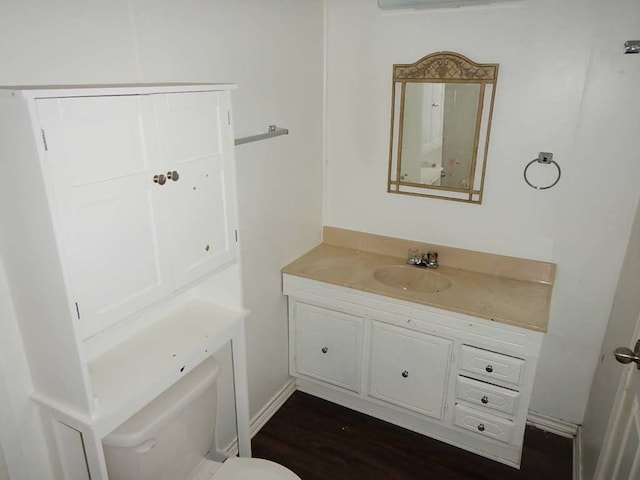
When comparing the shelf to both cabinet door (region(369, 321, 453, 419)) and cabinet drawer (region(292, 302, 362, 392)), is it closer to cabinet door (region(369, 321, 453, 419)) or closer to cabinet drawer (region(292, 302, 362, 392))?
cabinet drawer (region(292, 302, 362, 392))

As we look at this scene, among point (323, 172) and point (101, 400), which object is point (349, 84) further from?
point (101, 400)

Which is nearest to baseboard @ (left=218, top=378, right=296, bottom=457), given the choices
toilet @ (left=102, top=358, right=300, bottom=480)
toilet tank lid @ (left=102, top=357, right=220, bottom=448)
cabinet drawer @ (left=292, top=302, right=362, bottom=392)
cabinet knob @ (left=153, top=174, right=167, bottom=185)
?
cabinet drawer @ (left=292, top=302, right=362, bottom=392)

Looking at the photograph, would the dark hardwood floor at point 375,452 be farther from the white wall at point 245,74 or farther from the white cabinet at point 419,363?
the white wall at point 245,74

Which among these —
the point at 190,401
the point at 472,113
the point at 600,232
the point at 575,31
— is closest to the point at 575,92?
the point at 575,31

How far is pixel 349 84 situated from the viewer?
245 cm

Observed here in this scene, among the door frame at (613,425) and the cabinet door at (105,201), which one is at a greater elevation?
the cabinet door at (105,201)

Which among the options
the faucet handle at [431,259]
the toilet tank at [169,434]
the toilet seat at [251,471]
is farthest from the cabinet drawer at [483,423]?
the toilet tank at [169,434]

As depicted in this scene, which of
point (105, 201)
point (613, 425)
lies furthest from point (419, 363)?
point (105, 201)

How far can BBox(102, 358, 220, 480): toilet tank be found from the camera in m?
1.39

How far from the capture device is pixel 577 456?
2.21 m

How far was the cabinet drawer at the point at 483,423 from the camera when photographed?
2088mm

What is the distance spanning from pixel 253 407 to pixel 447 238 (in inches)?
52.5

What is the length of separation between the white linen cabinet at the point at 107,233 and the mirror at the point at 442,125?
3.70 ft

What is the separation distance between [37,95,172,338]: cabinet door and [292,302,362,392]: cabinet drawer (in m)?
1.17
